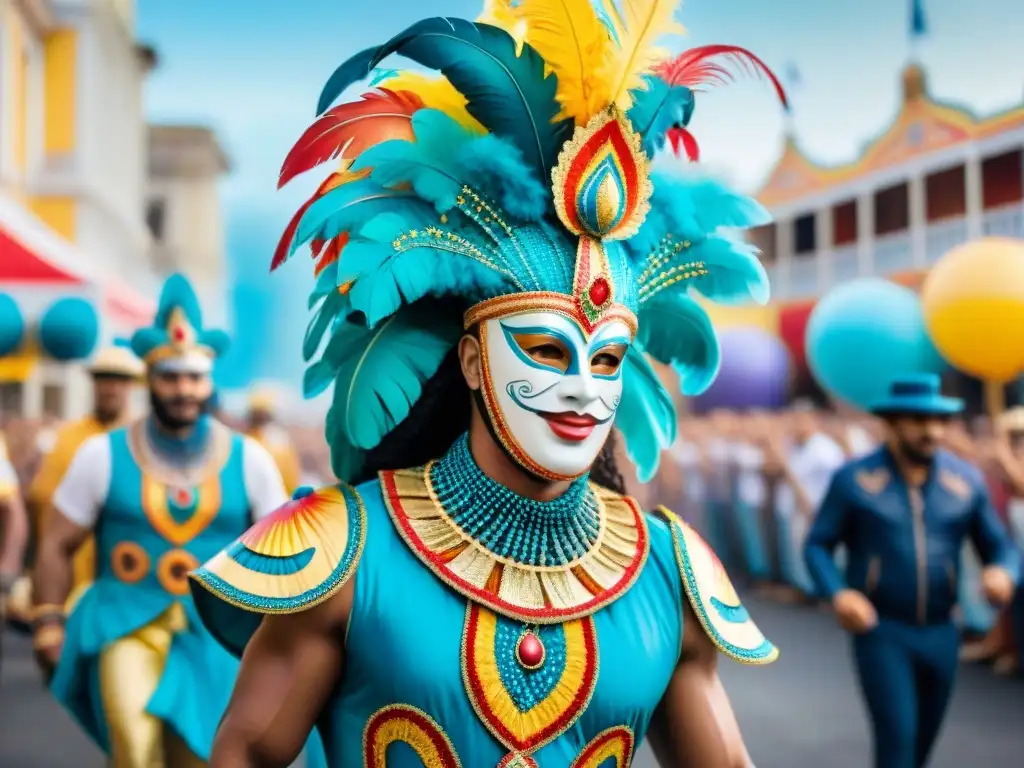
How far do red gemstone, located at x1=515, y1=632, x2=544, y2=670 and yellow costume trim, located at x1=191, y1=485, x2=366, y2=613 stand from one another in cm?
33

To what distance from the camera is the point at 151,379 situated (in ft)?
15.6

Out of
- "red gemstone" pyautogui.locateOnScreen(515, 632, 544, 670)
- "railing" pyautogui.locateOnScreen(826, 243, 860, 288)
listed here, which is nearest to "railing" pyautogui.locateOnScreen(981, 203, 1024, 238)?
"railing" pyautogui.locateOnScreen(826, 243, 860, 288)

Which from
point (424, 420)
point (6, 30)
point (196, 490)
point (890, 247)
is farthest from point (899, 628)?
point (890, 247)

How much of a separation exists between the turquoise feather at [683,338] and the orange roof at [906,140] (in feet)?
45.1

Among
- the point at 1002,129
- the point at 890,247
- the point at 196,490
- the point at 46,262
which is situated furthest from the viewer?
the point at 890,247

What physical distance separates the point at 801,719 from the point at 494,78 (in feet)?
19.3

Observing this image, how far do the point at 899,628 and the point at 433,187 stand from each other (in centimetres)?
351

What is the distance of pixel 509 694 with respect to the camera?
7.23ft

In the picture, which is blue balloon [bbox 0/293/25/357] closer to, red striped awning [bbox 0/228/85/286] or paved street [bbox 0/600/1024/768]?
red striped awning [bbox 0/228/85/286]

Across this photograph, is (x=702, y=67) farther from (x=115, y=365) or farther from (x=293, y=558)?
(x=115, y=365)

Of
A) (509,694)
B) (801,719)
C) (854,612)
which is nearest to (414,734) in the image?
(509,694)

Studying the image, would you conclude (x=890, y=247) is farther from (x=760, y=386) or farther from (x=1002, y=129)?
(x=760, y=386)

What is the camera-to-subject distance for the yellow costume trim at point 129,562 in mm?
4504

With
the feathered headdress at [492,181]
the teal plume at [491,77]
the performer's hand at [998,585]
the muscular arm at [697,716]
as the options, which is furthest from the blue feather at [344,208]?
the performer's hand at [998,585]
